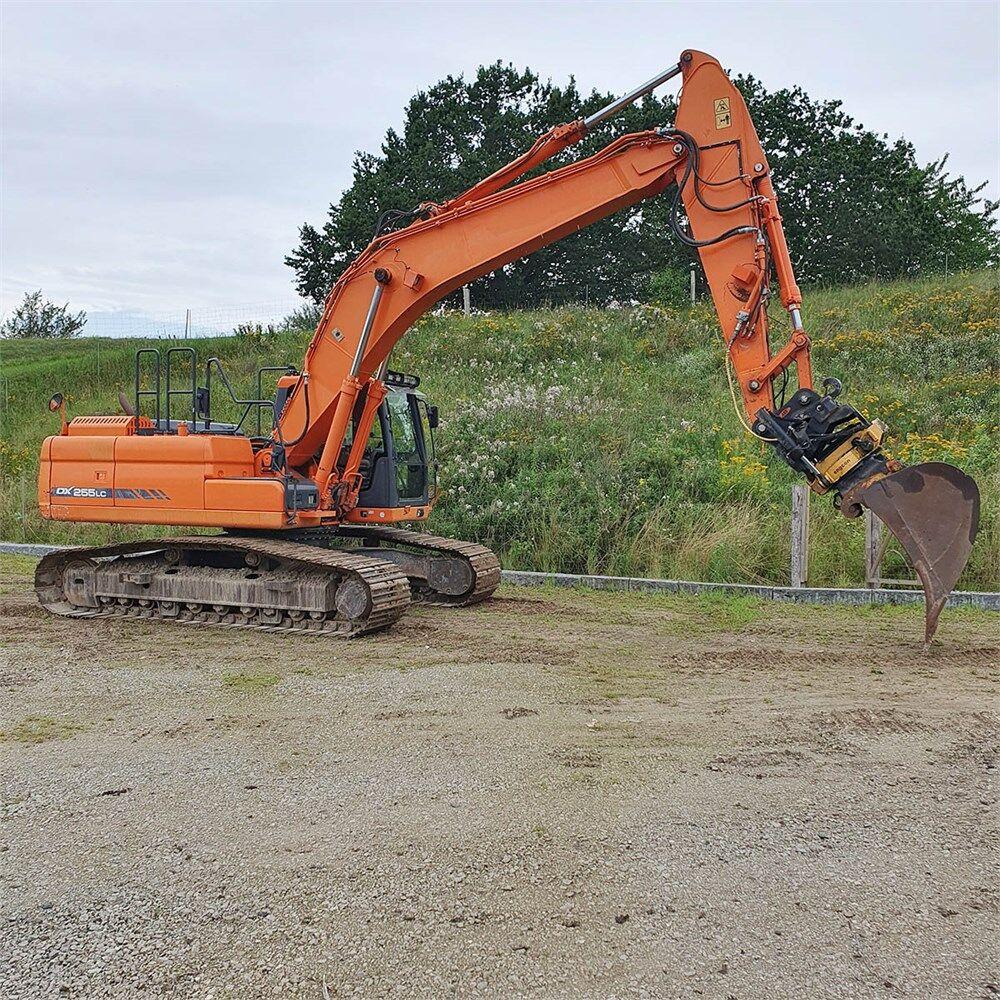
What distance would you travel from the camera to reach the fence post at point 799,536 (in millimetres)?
10562

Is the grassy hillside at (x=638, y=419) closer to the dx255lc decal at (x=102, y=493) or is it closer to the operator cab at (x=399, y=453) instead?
the operator cab at (x=399, y=453)

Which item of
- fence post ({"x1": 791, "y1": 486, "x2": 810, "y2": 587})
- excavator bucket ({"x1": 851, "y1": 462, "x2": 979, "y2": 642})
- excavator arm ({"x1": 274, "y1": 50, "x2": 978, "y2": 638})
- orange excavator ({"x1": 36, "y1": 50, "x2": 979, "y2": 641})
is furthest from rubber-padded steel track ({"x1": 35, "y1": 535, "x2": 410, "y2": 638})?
fence post ({"x1": 791, "y1": 486, "x2": 810, "y2": 587})

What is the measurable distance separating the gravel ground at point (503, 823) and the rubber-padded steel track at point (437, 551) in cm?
220

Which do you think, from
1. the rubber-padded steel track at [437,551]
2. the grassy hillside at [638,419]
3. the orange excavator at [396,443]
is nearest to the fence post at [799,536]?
the grassy hillside at [638,419]

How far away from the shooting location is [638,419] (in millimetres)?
15078

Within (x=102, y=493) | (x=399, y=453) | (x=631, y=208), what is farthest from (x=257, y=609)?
(x=631, y=208)

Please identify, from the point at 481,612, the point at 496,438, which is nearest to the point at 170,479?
the point at 481,612

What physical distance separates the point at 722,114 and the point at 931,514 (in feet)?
11.5

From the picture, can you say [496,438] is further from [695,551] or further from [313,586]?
[313,586]

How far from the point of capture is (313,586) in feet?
29.0

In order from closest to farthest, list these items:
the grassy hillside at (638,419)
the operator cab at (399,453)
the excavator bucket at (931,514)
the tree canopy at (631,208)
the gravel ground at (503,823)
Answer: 1. the gravel ground at (503,823)
2. the excavator bucket at (931,514)
3. the operator cab at (399,453)
4. the grassy hillside at (638,419)
5. the tree canopy at (631,208)

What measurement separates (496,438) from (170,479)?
19.8 ft

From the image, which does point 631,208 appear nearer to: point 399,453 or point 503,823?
point 399,453

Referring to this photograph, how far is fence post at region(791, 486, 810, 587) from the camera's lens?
10.6 metres
